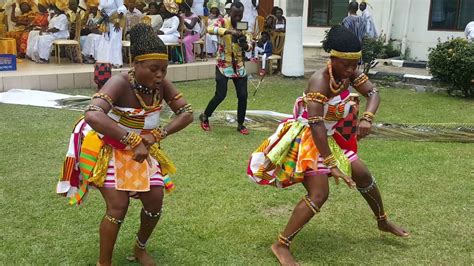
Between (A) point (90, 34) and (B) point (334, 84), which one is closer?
(B) point (334, 84)

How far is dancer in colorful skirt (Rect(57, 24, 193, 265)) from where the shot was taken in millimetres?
2875

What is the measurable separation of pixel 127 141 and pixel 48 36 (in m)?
9.82

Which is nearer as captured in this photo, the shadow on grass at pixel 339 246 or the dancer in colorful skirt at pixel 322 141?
the dancer in colorful skirt at pixel 322 141

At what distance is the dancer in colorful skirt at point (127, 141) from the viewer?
2.88m

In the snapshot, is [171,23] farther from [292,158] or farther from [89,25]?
[292,158]

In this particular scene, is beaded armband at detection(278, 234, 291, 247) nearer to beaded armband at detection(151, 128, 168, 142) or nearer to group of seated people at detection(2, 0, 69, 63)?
beaded armband at detection(151, 128, 168, 142)

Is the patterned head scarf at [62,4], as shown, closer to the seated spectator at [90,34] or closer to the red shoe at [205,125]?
the seated spectator at [90,34]

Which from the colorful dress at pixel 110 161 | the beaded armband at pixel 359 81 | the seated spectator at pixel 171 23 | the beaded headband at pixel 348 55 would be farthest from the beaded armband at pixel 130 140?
the seated spectator at pixel 171 23

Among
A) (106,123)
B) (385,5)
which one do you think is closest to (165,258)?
(106,123)

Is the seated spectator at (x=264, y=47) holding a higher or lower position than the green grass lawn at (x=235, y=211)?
higher

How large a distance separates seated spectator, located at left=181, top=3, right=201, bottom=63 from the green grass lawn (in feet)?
19.8

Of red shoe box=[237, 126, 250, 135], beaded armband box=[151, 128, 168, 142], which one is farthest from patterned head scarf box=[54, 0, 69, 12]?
beaded armband box=[151, 128, 168, 142]

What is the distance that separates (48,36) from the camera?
38.3 feet

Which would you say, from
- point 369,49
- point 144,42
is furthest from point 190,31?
point 144,42
